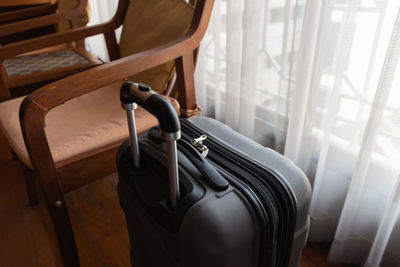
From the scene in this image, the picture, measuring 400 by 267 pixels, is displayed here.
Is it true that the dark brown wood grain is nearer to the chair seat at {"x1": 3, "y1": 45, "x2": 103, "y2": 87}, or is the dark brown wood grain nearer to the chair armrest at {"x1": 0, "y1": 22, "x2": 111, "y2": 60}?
the chair seat at {"x1": 3, "y1": 45, "x2": 103, "y2": 87}

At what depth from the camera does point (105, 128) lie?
3.18ft

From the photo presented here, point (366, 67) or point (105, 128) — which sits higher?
point (366, 67)

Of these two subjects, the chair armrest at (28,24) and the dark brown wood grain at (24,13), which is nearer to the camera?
the chair armrest at (28,24)

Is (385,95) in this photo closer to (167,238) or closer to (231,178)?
(231,178)

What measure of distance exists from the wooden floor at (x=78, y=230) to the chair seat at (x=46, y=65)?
0.53m

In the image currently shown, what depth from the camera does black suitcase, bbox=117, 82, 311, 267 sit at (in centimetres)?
55

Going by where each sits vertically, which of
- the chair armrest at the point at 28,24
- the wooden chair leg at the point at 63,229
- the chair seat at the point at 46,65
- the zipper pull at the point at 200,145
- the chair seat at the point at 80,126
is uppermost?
the chair armrest at the point at 28,24

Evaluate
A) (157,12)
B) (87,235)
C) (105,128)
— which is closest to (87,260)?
(87,235)

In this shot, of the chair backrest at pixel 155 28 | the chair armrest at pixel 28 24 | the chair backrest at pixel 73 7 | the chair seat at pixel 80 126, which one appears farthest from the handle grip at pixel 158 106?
the chair backrest at pixel 73 7

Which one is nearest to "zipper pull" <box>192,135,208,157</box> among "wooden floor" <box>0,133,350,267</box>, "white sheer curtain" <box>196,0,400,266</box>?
"white sheer curtain" <box>196,0,400,266</box>

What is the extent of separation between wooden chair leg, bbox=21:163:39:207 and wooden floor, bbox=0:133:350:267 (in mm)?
30

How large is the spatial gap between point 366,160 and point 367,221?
25 centimetres

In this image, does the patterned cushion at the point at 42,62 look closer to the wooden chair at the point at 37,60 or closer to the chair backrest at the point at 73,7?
the wooden chair at the point at 37,60

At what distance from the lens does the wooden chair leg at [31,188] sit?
4.21 ft
